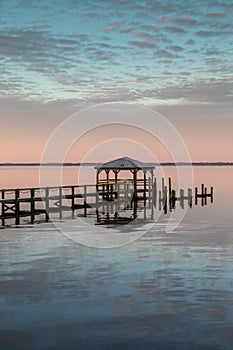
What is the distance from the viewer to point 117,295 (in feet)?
49.9

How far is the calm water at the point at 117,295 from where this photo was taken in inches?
466

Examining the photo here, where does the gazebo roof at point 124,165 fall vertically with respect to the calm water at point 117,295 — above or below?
above

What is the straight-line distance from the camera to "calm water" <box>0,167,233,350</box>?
11.8m

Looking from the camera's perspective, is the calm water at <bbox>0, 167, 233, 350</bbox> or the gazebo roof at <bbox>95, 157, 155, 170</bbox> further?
the gazebo roof at <bbox>95, 157, 155, 170</bbox>

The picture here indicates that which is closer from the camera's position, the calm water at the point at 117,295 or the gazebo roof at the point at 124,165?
the calm water at the point at 117,295

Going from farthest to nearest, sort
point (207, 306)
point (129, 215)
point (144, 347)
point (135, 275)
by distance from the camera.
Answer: point (129, 215) → point (135, 275) → point (207, 306) → point (144, 347)

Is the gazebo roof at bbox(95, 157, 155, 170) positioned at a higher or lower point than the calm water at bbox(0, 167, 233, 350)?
higher

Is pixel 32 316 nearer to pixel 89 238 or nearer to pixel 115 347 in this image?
pixel 115 347

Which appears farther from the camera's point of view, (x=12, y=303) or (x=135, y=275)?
(x=135, y=275)

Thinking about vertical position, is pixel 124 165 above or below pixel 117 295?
above

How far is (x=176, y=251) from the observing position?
22.5 meters

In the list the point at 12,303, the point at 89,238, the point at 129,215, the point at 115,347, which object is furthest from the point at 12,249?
the point at 129,215

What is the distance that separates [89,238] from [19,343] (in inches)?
573

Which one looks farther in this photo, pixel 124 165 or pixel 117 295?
pixel 124 165
